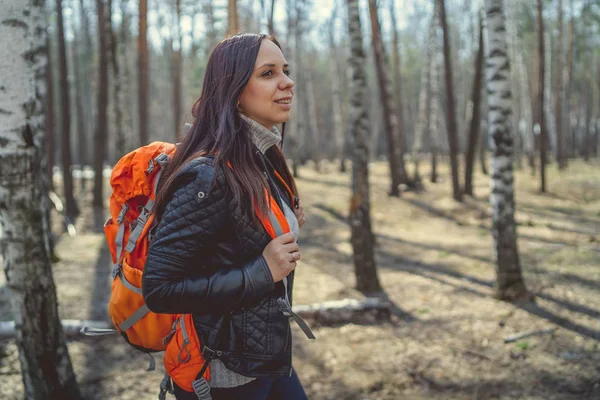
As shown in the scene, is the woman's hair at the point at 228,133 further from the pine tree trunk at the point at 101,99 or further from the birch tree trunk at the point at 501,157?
the pine tree trunk at the point at 101,99

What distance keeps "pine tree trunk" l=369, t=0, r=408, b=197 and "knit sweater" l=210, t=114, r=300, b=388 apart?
13.0 meters

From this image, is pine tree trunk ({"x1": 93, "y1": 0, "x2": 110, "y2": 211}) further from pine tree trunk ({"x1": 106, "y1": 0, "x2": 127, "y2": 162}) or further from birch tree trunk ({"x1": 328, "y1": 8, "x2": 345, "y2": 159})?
birch tree trunk ({"x1": 328, "y1": 8, "x2": 345, "y2": 159})

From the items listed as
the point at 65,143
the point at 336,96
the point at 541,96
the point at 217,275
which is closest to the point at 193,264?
the point at 217,275

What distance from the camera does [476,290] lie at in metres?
7.29

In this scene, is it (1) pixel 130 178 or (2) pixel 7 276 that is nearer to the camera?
(1) pixel 130 178

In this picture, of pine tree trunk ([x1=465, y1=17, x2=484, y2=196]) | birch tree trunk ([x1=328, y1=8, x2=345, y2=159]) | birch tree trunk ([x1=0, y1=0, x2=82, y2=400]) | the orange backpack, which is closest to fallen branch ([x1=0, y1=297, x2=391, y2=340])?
birch tree trunk ([x1=0, y1=0, x2=82, y2=400])

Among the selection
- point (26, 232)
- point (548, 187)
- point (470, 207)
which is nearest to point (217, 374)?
point (26, 232)

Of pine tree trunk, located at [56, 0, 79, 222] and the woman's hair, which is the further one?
pine tree trunk, located at [56, 0, 79, 222]

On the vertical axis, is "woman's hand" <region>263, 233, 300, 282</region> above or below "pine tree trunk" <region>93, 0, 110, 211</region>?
below

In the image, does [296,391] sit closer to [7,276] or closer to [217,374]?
[217,374]

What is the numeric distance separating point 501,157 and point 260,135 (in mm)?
5245

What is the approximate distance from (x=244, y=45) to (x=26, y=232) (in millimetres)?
2255

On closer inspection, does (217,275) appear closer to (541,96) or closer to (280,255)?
(280,255)

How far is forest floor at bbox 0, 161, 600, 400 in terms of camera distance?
4477 millimetres
